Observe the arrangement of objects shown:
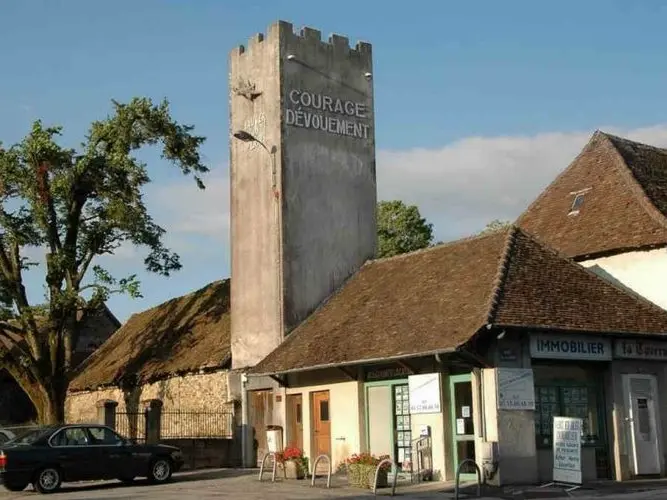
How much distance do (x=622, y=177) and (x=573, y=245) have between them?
281cm

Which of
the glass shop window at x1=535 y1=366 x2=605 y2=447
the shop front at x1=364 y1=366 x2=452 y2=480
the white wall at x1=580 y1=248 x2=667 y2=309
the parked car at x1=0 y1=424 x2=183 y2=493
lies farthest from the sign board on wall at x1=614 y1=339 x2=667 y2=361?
the parked car at x1=0 y1=424 x2=183 y2=493

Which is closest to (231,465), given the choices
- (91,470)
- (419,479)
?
(91,470)

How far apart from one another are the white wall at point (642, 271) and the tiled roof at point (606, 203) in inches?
10.9

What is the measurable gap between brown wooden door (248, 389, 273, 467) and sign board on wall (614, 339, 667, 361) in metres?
10.5

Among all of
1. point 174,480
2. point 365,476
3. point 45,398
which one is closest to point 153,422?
point 174,480

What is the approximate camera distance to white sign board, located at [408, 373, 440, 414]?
848 inches

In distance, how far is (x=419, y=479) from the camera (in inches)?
850

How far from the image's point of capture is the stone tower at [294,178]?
28.7m

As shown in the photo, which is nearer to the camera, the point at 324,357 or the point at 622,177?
the point at 324,357

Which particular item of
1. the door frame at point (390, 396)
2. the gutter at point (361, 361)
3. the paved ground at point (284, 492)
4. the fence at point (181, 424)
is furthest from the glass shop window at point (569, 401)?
the fence at point (181, 424)

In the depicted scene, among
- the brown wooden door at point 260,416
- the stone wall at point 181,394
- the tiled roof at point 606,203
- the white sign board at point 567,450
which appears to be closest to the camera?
the white sign board at point 567,450

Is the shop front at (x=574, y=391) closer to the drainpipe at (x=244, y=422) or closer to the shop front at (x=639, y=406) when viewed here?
the shop front at (x=639, y=406)

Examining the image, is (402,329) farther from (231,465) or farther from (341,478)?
(231,465)

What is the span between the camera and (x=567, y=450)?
19.8m
